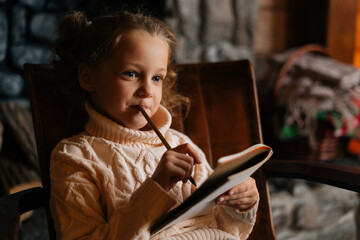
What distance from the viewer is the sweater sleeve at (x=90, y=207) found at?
1.99ft

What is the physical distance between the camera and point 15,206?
26.5 inches

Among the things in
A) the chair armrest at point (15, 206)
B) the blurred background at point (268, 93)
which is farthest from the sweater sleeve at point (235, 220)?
the blurred background at point (268, 93)

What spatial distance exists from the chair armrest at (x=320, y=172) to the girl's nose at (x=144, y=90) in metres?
0.41

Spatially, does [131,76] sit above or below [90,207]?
above

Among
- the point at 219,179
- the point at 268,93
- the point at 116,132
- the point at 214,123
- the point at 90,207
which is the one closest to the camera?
the point at 219,179

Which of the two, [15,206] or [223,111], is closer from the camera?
[15,206]

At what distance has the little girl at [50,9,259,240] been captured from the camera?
2.07 ft

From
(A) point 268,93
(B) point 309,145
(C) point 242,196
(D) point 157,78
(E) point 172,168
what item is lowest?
(B) point 309,145

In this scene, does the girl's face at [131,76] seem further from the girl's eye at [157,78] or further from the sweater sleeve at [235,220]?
the sweater sleeve at [235,220]

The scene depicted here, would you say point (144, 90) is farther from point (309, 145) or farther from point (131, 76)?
point (309, 145)

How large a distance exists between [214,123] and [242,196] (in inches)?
14.3

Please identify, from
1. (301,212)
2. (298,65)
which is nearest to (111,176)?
(301,212)

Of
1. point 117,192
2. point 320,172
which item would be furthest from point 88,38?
point 320,172

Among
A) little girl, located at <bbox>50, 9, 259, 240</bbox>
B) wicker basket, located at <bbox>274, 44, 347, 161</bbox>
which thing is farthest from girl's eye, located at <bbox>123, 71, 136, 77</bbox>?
wicker basket, located at <bbox>274, 44, 347, 161</bbox>
